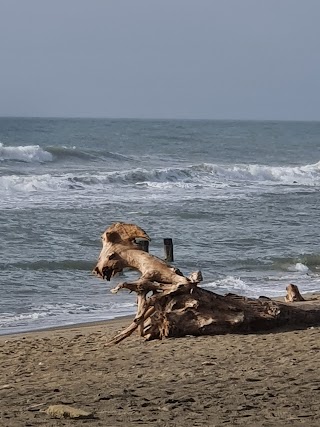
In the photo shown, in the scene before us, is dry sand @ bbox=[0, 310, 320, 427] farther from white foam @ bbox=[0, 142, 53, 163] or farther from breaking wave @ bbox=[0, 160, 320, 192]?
white foam @ bbox=[0, 142, 53, 163]

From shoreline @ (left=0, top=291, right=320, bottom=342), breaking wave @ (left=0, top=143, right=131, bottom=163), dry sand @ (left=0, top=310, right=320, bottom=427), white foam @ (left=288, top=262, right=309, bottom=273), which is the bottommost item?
white foam @ (left=288, top=262, right=309, bottom=273)

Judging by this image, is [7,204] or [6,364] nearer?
[6,364]

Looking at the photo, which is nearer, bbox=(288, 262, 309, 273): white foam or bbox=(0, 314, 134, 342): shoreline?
bbox=(0, 314, 134, 342): shoreline

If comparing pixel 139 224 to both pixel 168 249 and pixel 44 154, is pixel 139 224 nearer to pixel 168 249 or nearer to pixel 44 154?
pixel 168 249

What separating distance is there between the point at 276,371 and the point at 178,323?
1.98 metres

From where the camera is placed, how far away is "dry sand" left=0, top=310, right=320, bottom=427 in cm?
616

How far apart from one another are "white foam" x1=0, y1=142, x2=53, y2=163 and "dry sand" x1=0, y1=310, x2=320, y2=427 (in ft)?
114

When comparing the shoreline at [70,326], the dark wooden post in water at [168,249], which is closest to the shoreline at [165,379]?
the shoreline at [70,326]

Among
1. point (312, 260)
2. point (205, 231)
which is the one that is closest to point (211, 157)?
point (205, 231)

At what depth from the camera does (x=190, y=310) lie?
9.48 metres

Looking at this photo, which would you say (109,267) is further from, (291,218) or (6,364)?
(291,218)

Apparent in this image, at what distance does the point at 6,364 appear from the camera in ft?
29.0

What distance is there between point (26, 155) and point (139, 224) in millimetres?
24156

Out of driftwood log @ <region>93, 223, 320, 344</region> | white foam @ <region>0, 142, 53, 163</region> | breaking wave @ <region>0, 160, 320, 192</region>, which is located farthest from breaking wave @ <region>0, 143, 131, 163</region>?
driftwood log @ <region>93, 223, 320, 344</region>
